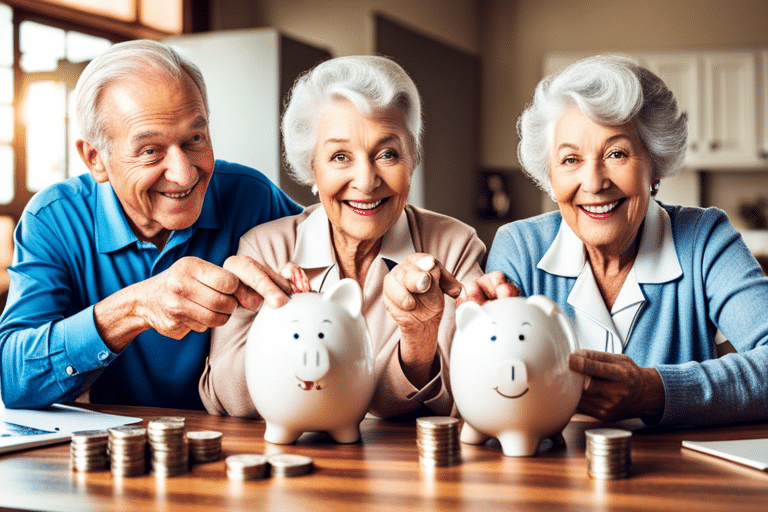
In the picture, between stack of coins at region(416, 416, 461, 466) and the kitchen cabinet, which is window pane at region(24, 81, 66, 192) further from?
stack of coins at region(416, 416, 461, 466)

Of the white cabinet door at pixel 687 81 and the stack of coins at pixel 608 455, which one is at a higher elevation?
the white cabinet door at pixel 687 81

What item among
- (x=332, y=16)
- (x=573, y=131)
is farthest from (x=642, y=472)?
(x=332, y=16)

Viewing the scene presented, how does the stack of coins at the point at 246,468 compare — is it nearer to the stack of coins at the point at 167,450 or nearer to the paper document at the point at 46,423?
the stack of coins at the point at 167,450

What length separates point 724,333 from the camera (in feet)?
4.82

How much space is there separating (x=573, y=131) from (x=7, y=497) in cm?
111

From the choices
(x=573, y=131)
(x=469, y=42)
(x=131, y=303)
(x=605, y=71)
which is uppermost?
(x=469, y=42)

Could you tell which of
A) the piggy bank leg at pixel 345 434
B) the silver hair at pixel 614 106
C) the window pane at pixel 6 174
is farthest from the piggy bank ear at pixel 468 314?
the window pane at pixel 6 174

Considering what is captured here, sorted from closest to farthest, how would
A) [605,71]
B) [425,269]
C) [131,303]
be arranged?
[425,269] < [131,303] < [605,71]

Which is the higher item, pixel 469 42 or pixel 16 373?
pixel 469 42

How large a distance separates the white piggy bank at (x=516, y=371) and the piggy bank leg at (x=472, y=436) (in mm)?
48

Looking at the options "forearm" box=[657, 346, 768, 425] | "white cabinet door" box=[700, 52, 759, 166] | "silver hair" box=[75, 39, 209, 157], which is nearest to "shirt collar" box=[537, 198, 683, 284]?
"forearm" box=[657, 346, 768, 425]

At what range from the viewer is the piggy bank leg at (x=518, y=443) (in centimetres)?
103

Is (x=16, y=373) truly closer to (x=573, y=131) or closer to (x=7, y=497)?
(x=7, y=497)

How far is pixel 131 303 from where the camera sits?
1296 mm
